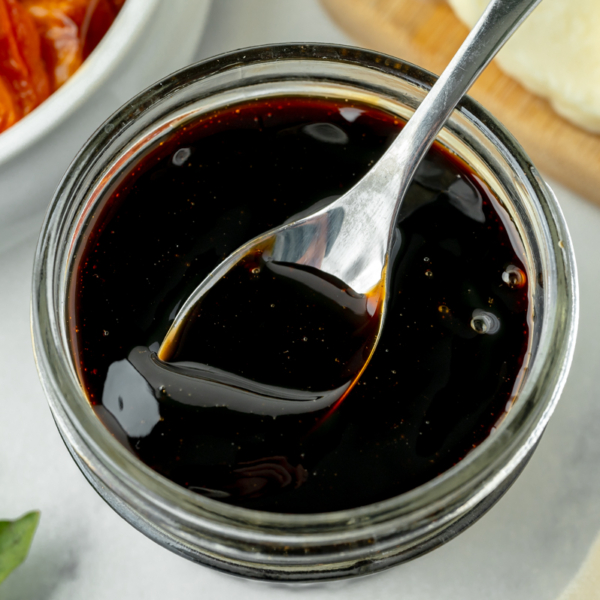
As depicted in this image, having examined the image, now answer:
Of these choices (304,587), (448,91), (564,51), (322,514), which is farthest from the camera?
(564,51)

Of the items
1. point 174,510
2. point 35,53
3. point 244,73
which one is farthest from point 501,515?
point 35,53

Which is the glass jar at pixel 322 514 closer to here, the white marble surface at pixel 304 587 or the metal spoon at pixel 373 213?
the metal spoon at pixel 373 213

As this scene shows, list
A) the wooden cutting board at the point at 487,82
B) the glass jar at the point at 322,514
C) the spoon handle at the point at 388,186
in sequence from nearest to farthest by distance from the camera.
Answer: the glass jar at the point at 322,514, the spoon handle at the point at 388,186, the wooden cutting board at the point at 487,82

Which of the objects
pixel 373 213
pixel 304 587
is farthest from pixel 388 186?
pixel 304 587

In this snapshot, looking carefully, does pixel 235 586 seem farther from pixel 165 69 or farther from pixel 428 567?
pixel 165 69

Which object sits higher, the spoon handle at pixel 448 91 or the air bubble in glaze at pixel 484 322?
the spoon handle at pixel 448 91

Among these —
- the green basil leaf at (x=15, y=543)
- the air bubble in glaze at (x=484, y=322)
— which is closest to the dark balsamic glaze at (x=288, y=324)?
the air bubble in glaze at (x=484, y=322)

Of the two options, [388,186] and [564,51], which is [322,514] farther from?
[564,51]
